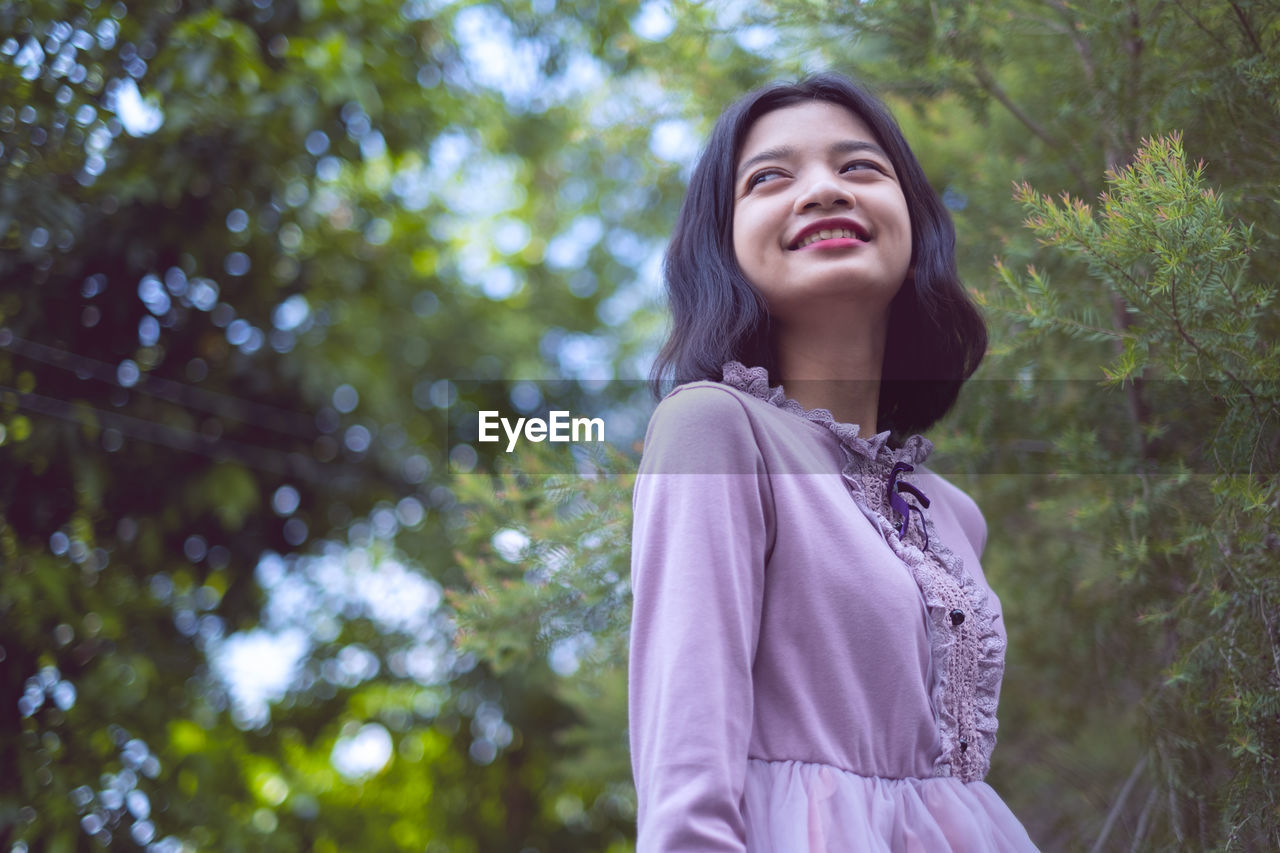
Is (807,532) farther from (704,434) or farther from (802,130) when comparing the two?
(802,130)

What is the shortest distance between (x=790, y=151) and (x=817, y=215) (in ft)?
0.34

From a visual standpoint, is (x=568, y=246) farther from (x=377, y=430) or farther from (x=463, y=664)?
(x=463, y=664)

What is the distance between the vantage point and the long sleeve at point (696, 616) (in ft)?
2.66

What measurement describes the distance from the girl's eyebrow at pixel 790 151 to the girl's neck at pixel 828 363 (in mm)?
190

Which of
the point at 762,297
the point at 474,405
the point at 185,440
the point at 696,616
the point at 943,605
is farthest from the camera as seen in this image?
the point at 474,405

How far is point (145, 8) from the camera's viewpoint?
8.66 feet

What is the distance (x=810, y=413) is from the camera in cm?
113

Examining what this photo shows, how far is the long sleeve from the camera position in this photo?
2.66 feet

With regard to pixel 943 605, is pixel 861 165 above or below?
above

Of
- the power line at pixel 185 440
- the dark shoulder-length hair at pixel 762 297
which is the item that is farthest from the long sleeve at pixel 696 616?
the power line at pixel 185 440

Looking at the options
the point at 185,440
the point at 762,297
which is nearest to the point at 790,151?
the point at 762,297

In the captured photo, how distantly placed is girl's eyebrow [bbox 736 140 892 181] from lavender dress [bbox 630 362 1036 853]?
26 cm

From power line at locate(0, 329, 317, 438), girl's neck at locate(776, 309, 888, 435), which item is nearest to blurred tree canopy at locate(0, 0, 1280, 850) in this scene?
power line at locate(0, 329, 317, 438)

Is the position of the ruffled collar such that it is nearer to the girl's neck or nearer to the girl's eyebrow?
the girl's neck
